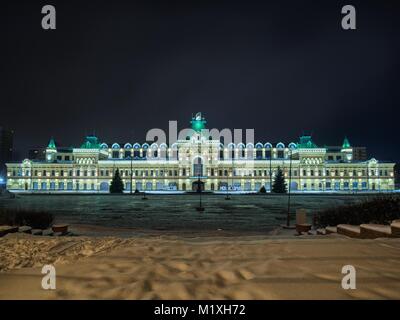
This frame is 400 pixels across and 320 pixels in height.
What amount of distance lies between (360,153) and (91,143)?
92.1m

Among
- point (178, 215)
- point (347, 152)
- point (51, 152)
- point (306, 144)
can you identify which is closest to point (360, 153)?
point (347, 152)

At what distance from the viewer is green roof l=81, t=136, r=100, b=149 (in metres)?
85.8

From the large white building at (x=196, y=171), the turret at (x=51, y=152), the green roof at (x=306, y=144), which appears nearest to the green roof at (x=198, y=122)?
the large white building at (x=196, y=171)

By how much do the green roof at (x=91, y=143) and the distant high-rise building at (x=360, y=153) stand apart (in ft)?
284

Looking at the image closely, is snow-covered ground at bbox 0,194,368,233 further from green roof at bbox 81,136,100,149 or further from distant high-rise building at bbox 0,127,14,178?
distant high-rise building at bbox 0,127,14,178

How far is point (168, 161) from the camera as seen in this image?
81.6 m

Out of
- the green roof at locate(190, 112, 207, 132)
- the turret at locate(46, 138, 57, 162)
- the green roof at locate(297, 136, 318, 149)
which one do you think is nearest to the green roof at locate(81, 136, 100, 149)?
the turret at locate(46, 138, 57, 162)

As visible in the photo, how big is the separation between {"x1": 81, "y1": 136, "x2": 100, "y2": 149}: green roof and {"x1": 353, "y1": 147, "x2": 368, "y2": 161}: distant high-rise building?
86.5m

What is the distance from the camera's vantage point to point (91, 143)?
302 feet

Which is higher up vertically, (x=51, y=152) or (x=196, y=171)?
(x=51, y=152)

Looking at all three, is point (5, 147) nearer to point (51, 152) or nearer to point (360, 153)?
point (51, 152)
